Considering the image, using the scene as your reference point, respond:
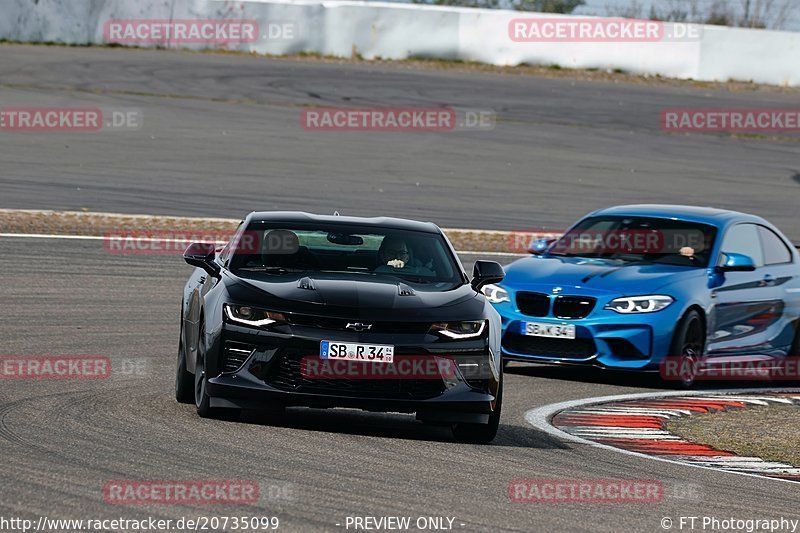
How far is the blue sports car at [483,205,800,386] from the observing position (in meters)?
12.9

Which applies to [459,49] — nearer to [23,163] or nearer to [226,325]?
[23,163]

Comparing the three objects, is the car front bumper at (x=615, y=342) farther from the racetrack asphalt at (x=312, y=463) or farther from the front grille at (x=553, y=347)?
the racetrack asphalt at (x=312, y=463)

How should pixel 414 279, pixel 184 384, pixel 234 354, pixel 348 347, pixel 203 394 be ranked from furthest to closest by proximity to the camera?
pixel 184 384 < pixel 414 279 < pixel 203 394 < pixel 234 354 < pixel 348 347

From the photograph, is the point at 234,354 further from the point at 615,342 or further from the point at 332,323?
the point at 615,342

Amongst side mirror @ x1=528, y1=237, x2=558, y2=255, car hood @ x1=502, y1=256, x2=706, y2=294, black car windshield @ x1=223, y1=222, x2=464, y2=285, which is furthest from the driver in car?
side mirror @ x1=528, y1=237, x2=558, y2=255

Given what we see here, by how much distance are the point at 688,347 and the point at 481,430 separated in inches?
180

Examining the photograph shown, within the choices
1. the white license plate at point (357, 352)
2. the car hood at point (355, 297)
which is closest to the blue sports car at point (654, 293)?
the car hood at point (355, 297)

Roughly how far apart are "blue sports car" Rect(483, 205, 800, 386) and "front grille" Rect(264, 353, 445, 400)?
442cm

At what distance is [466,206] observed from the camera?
2408cm

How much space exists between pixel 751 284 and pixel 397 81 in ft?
69.6

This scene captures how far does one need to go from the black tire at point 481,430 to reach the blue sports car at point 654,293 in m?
3.87

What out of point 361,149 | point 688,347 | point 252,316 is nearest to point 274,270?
point 252,316

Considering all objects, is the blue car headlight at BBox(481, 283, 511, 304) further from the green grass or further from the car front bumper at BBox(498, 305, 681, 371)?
the green grass

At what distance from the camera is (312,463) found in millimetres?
7660
